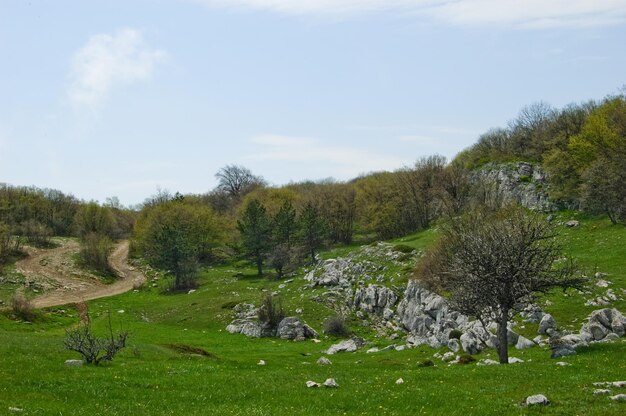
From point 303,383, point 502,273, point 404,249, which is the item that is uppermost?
point 502,273

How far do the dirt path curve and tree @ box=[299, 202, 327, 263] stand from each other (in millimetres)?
32981

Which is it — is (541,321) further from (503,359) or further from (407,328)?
(407,328)

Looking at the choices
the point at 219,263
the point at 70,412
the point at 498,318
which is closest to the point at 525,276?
the point at 498,318

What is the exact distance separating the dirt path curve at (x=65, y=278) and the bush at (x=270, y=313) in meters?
34.2

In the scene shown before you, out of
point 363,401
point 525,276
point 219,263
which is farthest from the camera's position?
point 219,263

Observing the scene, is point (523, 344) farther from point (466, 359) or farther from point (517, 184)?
point (517, 184)

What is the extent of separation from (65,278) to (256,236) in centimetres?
3576

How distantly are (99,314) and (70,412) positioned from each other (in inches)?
2540

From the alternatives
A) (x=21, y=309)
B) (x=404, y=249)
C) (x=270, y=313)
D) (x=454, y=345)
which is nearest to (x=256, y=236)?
(x=404, y=249)

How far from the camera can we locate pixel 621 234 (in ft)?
225

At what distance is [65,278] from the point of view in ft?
338

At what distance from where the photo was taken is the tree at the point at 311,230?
106 metres

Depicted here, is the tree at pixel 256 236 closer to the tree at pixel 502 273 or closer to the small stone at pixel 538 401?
the tree at pixel 502 273

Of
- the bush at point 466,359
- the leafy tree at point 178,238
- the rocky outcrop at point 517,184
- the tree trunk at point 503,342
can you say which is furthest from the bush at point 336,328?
the leafy tree at point 178,238
